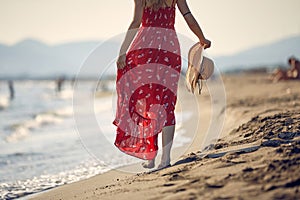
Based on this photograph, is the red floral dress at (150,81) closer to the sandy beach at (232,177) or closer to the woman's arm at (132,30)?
the woman's arm at (132,30)

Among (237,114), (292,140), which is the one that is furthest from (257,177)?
(237,114)

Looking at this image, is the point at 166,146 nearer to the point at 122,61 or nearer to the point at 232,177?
the point at 122,61

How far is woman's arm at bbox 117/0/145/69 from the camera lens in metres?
4.16

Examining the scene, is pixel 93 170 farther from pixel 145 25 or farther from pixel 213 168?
pixel 213 168

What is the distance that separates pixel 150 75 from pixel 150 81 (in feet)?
0.19

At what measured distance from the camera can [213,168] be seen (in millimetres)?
3418

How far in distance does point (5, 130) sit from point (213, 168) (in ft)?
33.9

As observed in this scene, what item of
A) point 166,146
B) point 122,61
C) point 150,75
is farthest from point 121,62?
point 166,146

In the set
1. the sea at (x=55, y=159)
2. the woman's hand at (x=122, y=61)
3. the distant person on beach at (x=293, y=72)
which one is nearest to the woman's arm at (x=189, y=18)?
the woman's hand at (x=122, y=61)

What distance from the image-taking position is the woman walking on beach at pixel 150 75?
4246 mm

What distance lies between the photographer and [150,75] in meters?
4.29

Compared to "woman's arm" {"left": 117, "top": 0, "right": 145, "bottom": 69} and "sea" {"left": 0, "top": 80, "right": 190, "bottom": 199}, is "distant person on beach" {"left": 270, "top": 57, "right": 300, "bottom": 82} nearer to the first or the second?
"sea" {"left": 0, "top": 80, "right": 190, "bottom": 199}

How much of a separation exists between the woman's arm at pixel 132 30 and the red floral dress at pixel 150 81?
46 millimetres

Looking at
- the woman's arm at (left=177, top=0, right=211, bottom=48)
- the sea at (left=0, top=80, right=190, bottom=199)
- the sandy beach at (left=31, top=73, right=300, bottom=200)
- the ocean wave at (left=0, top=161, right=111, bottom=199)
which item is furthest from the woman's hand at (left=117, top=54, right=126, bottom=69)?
the ocean wave at (left=0, top=161, right=111, bottom=199)
